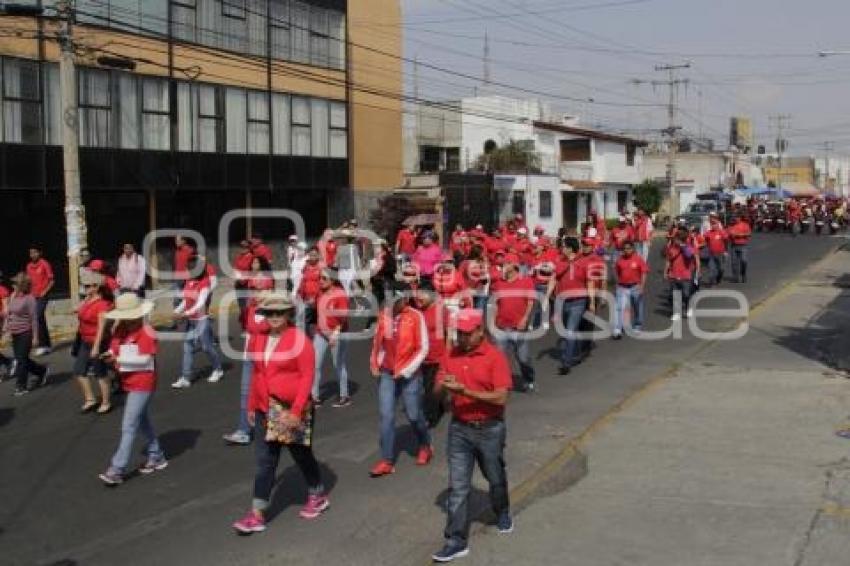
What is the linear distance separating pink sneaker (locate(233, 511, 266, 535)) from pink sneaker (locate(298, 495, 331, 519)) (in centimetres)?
36

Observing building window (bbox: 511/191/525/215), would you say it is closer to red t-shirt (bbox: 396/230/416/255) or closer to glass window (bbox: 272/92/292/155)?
glass window (bbox: 272/92/292/155)

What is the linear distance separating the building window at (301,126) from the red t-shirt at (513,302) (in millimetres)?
20091

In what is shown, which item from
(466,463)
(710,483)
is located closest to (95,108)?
(710,483)

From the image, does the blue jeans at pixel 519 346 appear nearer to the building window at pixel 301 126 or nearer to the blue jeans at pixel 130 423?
the blue jeans at pixel 130 423

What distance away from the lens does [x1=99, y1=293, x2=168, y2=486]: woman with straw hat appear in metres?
7.98

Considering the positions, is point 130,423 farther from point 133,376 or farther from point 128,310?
point 128,310

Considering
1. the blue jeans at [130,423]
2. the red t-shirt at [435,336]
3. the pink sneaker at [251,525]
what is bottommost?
the pink sneaker at [251,525]

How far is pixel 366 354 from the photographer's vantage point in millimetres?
14312

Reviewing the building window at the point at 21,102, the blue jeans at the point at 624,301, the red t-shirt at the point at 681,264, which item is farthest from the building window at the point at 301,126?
the blue jeans at the point at 624,301

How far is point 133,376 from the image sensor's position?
8.09 m

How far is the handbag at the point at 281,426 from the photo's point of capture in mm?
6645

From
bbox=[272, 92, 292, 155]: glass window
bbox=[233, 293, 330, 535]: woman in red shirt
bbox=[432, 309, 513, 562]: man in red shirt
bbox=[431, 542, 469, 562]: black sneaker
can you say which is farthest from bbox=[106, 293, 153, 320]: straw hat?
bbox=[272, 92, 292, 155]: glass window

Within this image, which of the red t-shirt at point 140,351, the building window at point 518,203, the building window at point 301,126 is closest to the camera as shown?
the red t-shirt at point 140,351

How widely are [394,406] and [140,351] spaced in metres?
2.10
